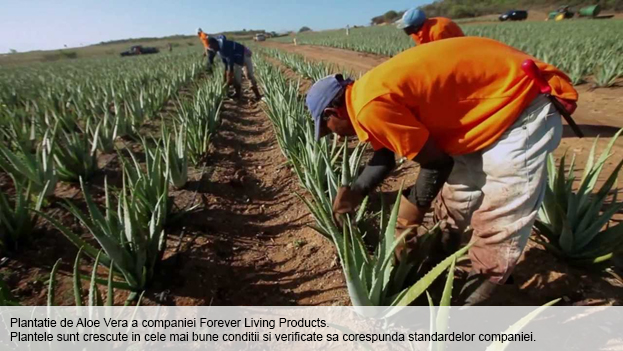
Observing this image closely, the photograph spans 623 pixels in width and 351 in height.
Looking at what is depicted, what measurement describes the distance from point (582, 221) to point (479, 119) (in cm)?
90

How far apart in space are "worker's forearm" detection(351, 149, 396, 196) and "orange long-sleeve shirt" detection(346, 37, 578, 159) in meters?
0.23

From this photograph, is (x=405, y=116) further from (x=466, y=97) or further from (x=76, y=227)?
(x=76, y=227)

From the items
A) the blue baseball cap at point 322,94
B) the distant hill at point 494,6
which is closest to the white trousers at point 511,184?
the blue baseball cap at point 322,94

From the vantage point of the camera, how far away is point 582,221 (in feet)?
5.80

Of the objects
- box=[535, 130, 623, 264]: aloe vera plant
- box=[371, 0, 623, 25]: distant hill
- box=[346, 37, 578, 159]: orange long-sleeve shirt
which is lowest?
box=[535, 130, 623, 264]: aloe vera plant

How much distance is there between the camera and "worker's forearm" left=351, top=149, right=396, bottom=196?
166cm

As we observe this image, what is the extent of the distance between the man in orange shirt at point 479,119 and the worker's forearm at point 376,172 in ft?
0.55

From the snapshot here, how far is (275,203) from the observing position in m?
2.96

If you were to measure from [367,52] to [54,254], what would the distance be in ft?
51.0

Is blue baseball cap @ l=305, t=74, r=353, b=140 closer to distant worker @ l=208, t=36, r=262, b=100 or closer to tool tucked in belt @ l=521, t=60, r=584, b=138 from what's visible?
tool tucked in belt @ l=521, t=60, r=584, b=138

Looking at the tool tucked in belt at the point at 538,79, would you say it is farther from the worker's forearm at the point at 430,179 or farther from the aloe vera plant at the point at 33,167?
the aloe vera plant at the point at 33,167

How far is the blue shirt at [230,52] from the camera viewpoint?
24.2ft

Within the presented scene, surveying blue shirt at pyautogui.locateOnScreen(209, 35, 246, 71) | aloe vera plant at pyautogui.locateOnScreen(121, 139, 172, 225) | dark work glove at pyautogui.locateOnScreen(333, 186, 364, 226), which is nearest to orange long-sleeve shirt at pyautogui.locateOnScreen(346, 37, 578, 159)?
dark work glove at pyautogui.locateOnScreen(333, 186, 364, 226)

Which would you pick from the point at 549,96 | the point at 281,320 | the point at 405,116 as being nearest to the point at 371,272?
the point at 281,320
